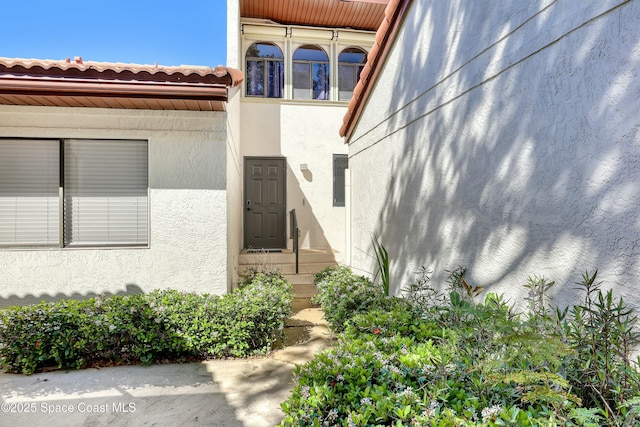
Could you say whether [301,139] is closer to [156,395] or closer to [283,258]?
[283,258]

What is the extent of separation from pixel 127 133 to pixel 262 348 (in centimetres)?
366

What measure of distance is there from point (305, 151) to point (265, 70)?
8.41ft

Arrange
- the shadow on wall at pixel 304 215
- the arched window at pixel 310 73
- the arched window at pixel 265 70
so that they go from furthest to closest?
the arched window at pixel 310 73 < the arched window at pixel 265 70 < the shadow on wall at pixel 304 215

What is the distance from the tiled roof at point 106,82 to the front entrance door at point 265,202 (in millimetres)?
5119

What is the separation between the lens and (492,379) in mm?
1843

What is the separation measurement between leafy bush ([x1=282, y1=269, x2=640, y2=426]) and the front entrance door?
7563 millimetres

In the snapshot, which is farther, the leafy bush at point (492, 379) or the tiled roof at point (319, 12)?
the tiled roof at point (319, 12)

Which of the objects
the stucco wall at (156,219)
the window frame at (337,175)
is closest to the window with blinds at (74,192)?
the stucco wall at (156,219)

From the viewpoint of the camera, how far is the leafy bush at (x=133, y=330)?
4.41 m

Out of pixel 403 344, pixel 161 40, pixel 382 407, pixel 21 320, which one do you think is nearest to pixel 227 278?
pixel 21 320

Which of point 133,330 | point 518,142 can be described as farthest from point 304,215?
point 518,142

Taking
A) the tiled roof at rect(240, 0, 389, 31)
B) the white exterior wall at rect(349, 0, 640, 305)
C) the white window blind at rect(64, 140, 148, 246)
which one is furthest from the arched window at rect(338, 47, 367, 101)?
the white window blind at rect(64, 140, 148, 246)

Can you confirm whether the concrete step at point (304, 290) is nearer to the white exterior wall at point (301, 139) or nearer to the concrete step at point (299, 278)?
the concrete step at point (299, 278)

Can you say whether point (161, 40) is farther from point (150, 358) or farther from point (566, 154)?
point (566, 154)
